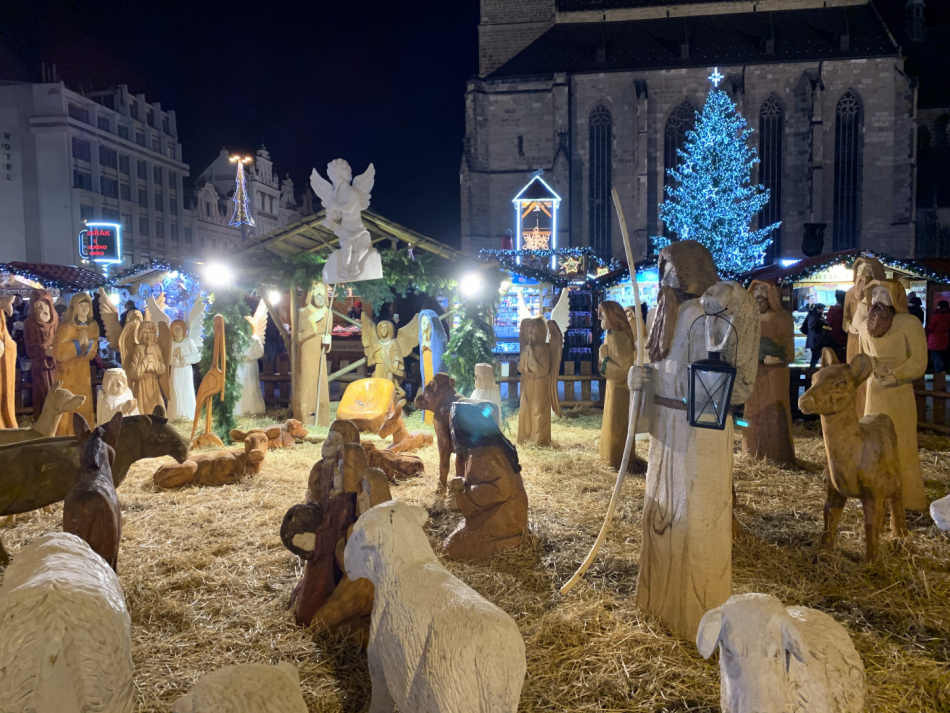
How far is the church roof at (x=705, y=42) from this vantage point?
102ft

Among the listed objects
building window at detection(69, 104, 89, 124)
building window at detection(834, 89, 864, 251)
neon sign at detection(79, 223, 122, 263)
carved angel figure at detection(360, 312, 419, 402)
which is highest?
building window at detection(69, 104, 89, 124)

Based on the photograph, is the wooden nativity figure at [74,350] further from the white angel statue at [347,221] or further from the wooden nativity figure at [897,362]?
the wooden nativity figure at [897,362]

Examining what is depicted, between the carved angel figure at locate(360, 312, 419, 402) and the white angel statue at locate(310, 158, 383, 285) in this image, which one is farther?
the carved angel figure at locate(360, 312, 419, 402)

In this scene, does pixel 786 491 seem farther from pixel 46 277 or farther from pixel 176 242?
pixel 176 242

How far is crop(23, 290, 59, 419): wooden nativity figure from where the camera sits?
27.2 feet

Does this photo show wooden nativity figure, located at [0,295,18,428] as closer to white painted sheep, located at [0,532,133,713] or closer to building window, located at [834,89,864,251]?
white painted sheep, located at [0,532,133,713]

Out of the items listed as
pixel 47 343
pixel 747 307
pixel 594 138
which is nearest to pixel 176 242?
pixel 594 138

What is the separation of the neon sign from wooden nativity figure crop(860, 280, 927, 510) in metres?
30.2

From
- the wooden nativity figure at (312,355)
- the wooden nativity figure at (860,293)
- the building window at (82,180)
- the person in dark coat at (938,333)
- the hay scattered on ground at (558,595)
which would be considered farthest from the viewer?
the building window at (82,180)

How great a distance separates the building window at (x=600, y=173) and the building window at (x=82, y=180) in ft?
82.3

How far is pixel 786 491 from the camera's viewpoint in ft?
20.9

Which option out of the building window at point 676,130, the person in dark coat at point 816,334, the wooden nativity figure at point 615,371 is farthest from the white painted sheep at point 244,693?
the building window at point 676,130

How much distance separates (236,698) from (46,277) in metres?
13.6

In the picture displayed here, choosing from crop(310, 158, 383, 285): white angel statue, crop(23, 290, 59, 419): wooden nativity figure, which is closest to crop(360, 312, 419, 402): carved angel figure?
crop(310, 158, 383, 285): white angel statue
